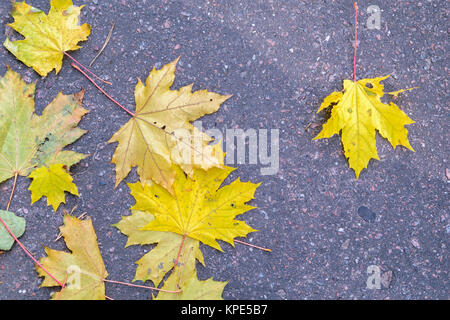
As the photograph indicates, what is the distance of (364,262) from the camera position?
6.25 feet

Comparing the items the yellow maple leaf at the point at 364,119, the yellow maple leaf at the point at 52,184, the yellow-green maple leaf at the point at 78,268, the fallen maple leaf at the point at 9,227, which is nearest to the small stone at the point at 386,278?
the yellow maple leaf at the point at 364,119

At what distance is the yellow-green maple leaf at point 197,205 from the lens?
1.76 metres

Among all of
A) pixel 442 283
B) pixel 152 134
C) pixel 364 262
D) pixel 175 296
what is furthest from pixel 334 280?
pixel 152 134

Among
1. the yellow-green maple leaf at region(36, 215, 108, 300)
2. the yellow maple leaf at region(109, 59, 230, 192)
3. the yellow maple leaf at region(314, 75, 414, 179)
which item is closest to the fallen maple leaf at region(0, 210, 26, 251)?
the yellow-green maple leaf at region(36, 215, 108, 300)

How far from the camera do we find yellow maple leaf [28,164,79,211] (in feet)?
5.85

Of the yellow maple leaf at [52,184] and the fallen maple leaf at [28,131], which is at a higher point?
the fallen maple leaf at [28,131]

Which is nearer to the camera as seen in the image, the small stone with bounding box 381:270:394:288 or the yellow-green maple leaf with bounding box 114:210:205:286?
the yellow-green maple leaf with bounding box 114:210:205:286

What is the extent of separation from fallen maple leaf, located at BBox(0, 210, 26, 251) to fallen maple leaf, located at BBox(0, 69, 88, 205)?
0.51ft

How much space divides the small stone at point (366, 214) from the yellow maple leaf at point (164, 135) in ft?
2.28

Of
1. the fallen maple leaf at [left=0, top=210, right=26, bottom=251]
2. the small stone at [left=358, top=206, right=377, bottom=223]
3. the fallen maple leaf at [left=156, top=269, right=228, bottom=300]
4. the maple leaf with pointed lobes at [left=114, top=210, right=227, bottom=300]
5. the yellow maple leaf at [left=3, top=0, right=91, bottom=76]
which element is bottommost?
the fallen maple leaf at [left=156, top=269, right=228, bottom=300]

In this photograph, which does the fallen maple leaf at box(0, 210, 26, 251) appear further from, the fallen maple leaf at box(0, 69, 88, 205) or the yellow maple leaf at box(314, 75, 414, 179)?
the yellow maple leaf at box(314, 75, 414, 179)

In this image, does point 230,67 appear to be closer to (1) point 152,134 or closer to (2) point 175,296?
(1) point 152,134

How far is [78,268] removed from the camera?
174cm

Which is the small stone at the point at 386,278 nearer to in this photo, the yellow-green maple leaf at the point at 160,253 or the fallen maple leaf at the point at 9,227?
the yellow-green maple leaf at the point at 160,253
